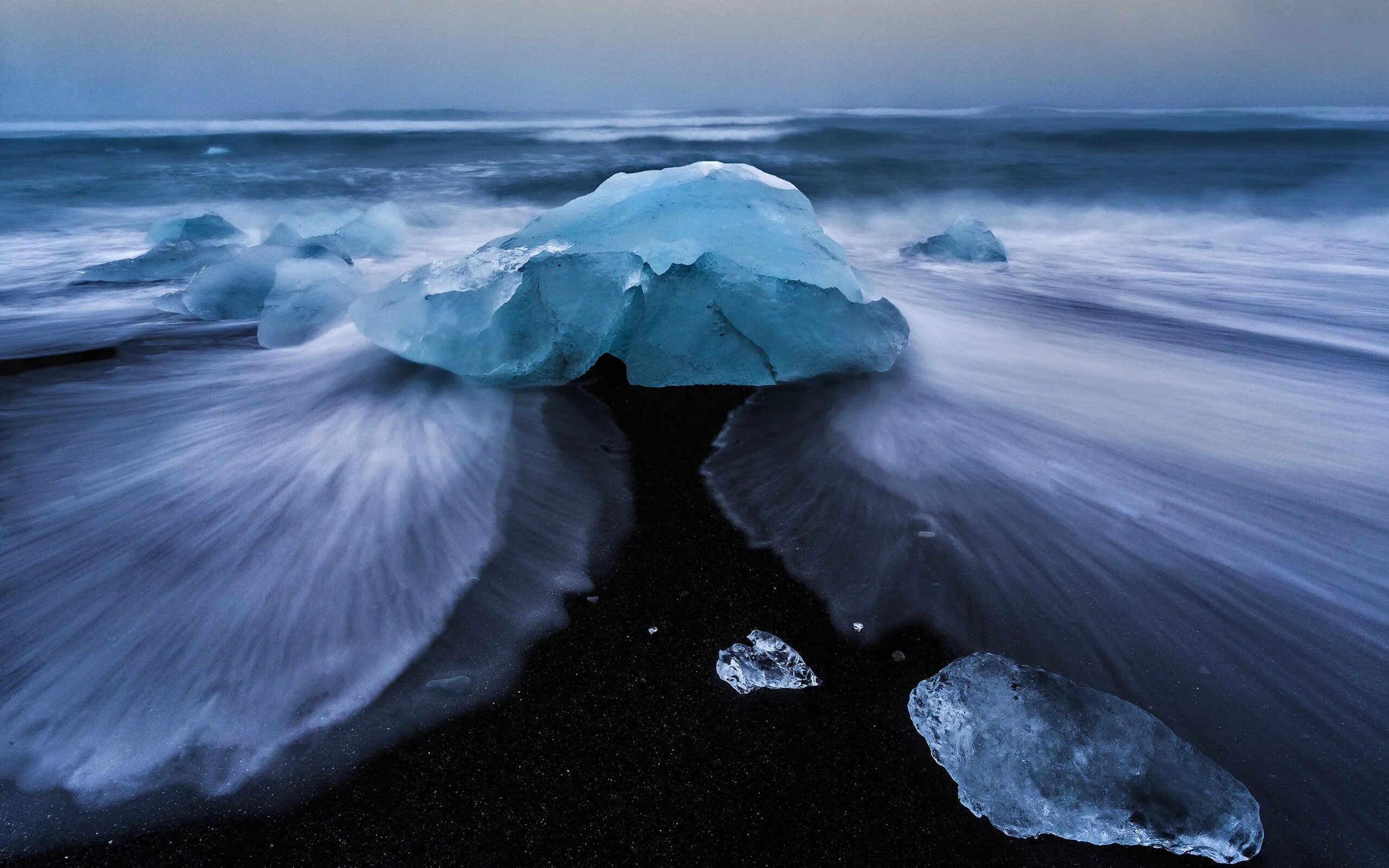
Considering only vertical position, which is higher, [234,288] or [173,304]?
[234,288]

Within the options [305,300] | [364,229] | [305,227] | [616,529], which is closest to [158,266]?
[305,227]

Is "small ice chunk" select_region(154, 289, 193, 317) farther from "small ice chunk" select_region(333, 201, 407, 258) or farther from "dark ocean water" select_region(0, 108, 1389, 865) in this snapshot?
"small ice chunk" select_region(333, 201, 407, 258)

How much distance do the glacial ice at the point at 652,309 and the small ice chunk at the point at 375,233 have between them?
3.29 meters

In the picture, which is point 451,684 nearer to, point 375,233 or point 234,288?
point 234,288

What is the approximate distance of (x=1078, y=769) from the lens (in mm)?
1333

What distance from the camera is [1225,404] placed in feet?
10.1

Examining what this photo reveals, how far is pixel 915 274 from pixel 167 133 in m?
21.3

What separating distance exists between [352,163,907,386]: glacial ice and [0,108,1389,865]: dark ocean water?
172 millimetres

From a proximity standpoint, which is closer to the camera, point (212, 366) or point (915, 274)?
point (212, 366)

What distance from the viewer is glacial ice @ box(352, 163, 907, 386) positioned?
2.84 m

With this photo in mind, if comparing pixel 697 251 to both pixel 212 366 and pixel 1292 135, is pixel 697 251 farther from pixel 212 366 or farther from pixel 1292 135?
pixel 1292 135

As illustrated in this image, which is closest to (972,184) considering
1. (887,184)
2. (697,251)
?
(887,184)

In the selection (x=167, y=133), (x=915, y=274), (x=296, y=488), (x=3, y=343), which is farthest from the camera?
(x=167, y=133)

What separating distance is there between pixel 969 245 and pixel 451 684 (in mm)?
5693
